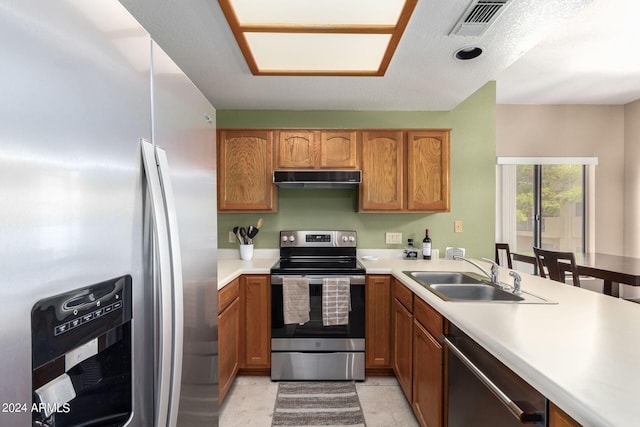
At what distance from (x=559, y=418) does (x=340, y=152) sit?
237cm

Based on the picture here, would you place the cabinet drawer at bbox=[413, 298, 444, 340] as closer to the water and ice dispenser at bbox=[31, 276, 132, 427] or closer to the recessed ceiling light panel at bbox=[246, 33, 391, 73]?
the water and ice dispenser at bbox=[31, 276, 132, 427]

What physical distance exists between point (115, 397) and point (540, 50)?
362cm

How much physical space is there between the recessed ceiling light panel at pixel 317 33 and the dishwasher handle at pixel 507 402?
1671mm

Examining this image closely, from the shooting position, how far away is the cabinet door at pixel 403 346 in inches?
81.2

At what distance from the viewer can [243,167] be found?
2.87 m

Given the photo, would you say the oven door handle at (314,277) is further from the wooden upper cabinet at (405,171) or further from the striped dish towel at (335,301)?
the wooden upper cabinet at (405,171)

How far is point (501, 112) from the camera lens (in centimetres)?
421

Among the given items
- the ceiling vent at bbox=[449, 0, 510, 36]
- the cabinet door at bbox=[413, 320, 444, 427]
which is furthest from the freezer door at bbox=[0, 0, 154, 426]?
the ceiling vent at bbox=[449, 0, 510, 36]

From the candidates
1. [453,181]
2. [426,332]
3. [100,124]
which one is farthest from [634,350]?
[453,181]

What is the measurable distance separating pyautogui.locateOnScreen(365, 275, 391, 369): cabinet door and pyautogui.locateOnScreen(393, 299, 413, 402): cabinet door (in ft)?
0.22

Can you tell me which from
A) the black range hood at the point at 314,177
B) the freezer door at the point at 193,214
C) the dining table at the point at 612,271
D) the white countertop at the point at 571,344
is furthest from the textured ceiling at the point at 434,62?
the dining table at the point at 612,271

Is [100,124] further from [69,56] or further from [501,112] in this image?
[501,112]

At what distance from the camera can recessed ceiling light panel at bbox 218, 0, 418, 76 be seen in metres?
1.62

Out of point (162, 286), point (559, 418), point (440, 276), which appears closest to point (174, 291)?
point (162, 286)
